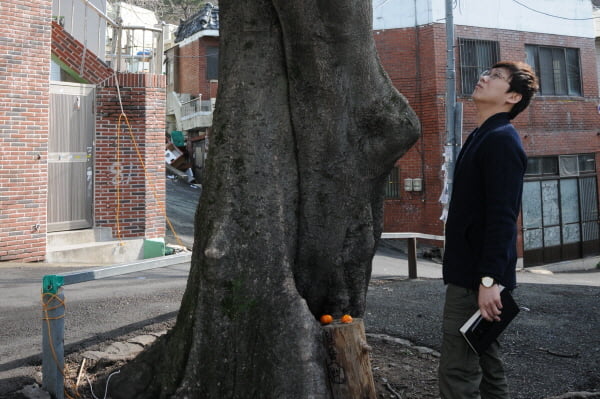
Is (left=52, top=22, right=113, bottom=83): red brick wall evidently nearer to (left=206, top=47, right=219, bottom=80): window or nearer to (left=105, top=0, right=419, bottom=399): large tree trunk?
(left=105, top=0, right=419, bottom=399): large tree trunk

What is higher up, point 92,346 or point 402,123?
point 402,123

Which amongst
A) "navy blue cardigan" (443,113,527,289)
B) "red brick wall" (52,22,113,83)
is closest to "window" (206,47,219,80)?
"red brick wall" (52,22,113,83)

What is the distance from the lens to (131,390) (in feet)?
11.4

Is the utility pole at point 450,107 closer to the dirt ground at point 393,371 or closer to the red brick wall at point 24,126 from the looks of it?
the dirt ground at point 393,371

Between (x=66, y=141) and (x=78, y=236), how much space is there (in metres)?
1.99

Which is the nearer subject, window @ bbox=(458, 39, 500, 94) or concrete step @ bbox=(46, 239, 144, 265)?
concrete step @ bbox=(46, 239, 144, 265)

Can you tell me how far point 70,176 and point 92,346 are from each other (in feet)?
24.2

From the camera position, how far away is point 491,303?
103 inches

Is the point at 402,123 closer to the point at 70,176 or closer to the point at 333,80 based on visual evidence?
the point at 333,80

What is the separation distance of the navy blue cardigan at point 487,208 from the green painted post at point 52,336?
7.95 ft

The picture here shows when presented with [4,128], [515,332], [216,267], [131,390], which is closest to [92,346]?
[131,390]

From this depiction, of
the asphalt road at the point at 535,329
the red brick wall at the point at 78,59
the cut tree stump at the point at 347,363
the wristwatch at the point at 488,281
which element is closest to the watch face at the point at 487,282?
the wristwatch at the point at 488,281

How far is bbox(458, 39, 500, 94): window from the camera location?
55.8ft

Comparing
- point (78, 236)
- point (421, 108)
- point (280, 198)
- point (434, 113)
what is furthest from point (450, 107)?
point (280, 198)
